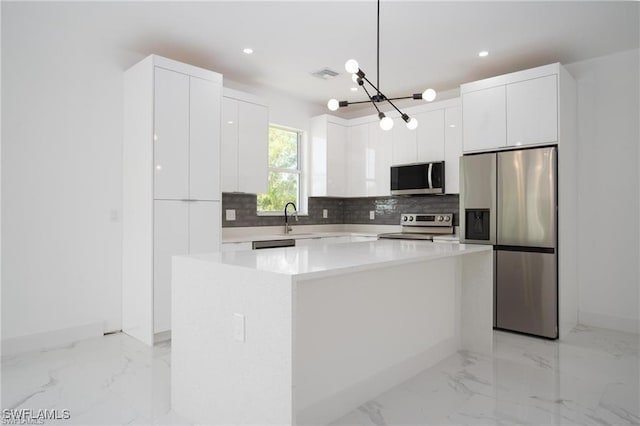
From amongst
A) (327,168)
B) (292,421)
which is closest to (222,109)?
(327,168)

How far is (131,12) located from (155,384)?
2.68 m

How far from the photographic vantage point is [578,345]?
3.49 meters

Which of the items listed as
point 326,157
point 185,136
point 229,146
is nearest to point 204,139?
point 185,136

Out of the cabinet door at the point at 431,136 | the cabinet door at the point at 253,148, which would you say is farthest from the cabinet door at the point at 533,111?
the cabinet door at the point at 253,148

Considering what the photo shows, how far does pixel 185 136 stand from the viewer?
3.65 m

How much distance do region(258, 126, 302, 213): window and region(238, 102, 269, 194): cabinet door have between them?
0.55 m

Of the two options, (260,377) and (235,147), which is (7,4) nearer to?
(235,147)

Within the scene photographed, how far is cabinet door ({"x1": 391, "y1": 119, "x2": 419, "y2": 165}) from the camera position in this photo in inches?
195

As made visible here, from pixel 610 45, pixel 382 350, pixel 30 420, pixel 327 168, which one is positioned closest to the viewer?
pixel 30 420

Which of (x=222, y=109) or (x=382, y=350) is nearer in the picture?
(x=382, y=350)

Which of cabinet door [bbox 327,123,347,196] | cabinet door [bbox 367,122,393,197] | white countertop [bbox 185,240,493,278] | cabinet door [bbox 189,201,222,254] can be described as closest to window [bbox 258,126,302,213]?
cabinet door [bbox 327,123,347,196]

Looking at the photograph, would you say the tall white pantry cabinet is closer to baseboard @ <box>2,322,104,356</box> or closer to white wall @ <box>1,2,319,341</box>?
white wall @ <box>1,2,319,341</box>

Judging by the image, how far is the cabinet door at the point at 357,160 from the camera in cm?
547

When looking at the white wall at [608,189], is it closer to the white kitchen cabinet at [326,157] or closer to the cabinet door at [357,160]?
the cabinet door at [357,160]
